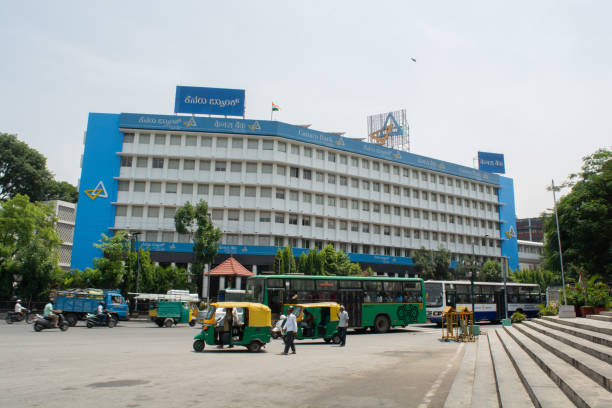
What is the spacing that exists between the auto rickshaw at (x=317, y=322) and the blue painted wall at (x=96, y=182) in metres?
32.1

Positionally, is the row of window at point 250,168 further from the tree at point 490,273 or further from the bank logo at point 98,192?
the tree at point 490,273

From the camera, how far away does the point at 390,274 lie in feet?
173

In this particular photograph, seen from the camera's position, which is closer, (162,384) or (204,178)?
(162,384)

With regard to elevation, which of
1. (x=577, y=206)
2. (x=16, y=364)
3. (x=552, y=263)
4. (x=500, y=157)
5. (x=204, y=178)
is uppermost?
(x=500, y=157)

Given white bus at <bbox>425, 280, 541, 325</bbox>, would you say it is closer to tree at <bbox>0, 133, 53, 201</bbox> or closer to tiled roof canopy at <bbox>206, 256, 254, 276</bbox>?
tiled roof canopy at <bbox>206, 256, 254, 276</bbox>

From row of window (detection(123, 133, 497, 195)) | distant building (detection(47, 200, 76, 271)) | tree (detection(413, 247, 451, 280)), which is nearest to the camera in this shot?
row of window (detection(123, 133, 497, 195))

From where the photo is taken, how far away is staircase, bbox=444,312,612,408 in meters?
Result: 5.97

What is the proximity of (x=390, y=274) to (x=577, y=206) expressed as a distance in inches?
1115

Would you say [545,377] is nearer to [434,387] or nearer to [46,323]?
[434,387]

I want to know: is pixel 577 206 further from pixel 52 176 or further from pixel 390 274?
pixel 52 176

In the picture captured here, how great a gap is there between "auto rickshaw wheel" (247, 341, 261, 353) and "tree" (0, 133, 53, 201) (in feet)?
165

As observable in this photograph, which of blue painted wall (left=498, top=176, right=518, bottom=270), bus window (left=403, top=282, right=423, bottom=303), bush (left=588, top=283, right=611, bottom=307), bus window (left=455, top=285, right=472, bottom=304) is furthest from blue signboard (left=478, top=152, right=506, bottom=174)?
bush (left=588, top=283, right=611, bottom=307)

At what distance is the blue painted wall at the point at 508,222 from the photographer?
2557 inches

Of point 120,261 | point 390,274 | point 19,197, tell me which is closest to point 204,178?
point 120,261
